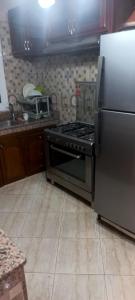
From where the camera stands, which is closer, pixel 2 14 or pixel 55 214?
pixel 55 214

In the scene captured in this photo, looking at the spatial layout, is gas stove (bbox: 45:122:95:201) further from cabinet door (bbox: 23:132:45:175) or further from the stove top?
cabinet door (bbox: 23:132:45:175)

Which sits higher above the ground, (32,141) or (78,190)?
(32,141)

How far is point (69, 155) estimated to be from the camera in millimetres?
2631

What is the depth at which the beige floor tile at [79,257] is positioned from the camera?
1831 mm

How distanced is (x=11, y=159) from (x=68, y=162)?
2.67 feet

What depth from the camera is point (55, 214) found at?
2.54m

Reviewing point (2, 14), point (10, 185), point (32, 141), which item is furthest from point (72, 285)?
point (2, 14)

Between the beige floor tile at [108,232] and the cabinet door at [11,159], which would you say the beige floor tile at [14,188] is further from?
the beige floor tile at [108,232]

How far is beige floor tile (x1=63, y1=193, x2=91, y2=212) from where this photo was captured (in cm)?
261

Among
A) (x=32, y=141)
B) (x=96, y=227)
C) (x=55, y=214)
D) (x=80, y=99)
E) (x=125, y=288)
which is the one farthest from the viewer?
(x=32, y=141)

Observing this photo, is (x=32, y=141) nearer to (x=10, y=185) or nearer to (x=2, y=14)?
(x=10, y=185)

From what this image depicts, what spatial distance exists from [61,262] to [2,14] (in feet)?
10.3

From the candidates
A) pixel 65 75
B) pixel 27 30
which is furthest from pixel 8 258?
pixel 27 30

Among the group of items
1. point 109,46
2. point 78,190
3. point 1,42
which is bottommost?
point 78,190
